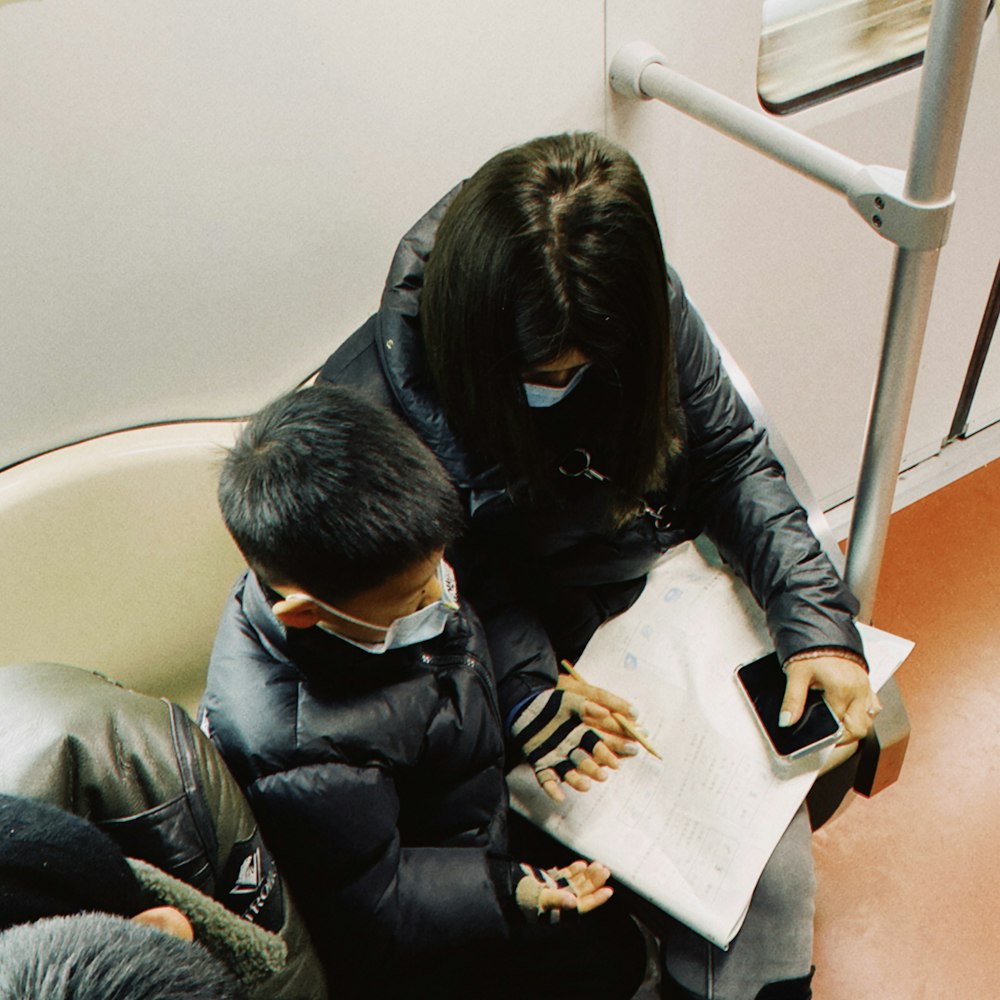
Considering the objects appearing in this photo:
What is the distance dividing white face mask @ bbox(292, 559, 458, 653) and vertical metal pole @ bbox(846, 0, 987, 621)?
1.61ft

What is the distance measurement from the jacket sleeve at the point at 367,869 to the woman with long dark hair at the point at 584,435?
160mm

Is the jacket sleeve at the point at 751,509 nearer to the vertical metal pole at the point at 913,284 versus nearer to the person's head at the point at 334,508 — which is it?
the vertical metal pole at the point at 913,284

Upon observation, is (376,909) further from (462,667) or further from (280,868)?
(462,667)

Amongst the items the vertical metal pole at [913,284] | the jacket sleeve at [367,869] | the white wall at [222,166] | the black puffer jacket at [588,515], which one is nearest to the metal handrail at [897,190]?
the vertical metal pole at [913,284]

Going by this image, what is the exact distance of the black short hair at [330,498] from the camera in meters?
0.86

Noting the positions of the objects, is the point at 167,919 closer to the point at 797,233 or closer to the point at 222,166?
the point at 222,166

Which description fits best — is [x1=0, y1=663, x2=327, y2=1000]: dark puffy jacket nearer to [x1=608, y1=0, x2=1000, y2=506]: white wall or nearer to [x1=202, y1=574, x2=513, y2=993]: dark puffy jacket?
[x1=202, y1=574, x2=513, y2=993]: dark puffy jacket

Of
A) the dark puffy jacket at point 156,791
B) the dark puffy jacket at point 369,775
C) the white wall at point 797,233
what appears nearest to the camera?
the dark puffy jacket at point 156,791

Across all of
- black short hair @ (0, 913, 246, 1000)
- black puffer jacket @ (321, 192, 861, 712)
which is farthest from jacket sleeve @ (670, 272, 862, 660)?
black short hair @ (0, 913, 246, 1000)

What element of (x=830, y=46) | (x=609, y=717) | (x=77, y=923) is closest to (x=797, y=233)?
(x=830, y=46)

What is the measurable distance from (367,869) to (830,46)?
139 cm

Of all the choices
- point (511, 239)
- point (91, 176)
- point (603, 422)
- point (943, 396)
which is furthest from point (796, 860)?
point (943, 396)

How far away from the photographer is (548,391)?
106 centimetres

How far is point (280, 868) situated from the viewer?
0.96 m
